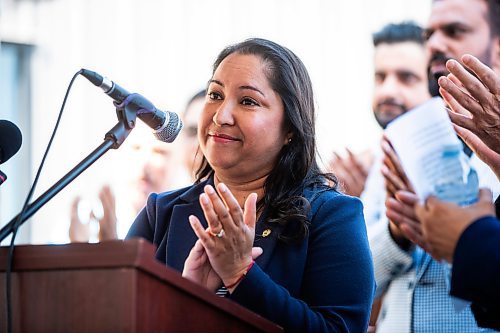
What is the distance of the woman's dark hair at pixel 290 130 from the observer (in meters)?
3.00

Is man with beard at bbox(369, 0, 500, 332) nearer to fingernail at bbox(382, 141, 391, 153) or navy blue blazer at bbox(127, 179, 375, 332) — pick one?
navy blue blazer at bbox(127, 179, 375, 332)

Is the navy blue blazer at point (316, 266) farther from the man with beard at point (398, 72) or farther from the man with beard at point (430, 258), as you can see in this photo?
the man with beard at point (398, 72)

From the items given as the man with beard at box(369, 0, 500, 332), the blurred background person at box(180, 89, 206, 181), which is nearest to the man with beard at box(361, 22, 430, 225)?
the man with beard at box(369, 0, 500, 332)

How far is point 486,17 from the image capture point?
13.8ft

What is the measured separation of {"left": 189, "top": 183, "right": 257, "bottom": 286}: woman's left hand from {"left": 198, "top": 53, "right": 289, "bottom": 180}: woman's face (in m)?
0.42

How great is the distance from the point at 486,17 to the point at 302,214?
1.73 meters

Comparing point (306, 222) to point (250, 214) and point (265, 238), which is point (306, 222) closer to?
point (265, 238)

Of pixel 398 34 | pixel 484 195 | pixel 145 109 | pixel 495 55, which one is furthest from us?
pixel 398 34

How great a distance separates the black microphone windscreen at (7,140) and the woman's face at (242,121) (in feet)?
2.12

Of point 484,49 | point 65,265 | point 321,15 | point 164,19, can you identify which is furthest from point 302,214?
point 164,19

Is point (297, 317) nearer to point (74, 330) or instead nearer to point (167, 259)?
point (167, 259)

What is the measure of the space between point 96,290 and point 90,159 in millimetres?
459

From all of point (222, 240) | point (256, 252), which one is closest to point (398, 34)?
point (256, 252)

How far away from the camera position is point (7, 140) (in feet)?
8.26
